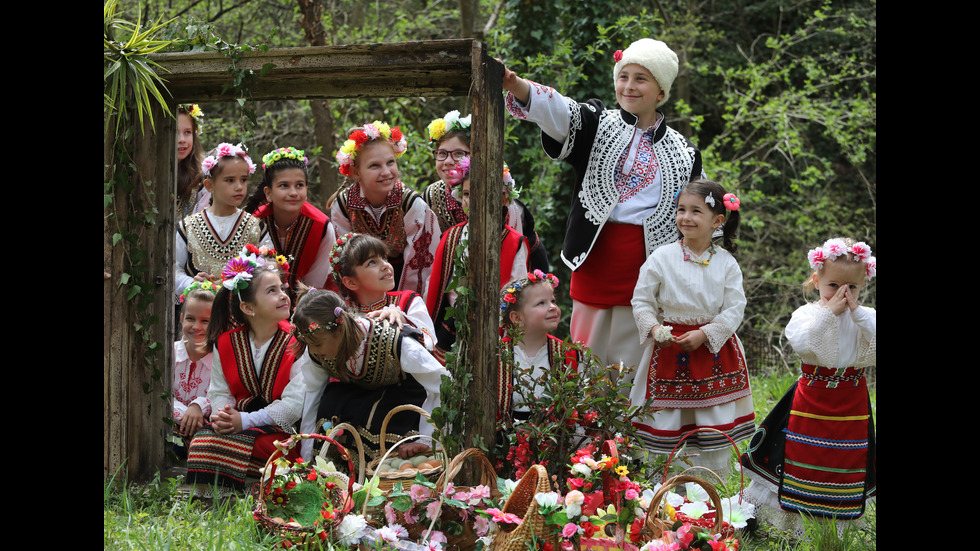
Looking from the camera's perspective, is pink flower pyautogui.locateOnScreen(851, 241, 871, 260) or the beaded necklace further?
the beaded necklace

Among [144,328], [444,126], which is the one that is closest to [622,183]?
[444,126]

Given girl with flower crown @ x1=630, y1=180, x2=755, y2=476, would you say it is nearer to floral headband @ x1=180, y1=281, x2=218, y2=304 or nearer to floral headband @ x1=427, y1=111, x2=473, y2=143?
floral headband @ x1=427, y1=111, x2=473, y2=143

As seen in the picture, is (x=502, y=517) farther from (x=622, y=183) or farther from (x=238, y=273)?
(x=238, y=273)

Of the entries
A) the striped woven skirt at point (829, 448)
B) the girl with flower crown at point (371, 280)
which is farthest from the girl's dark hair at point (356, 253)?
the striped woven skirt at point (829, 448)

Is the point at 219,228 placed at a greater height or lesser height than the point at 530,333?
greater

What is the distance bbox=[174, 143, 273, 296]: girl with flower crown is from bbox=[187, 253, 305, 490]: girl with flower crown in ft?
1.79

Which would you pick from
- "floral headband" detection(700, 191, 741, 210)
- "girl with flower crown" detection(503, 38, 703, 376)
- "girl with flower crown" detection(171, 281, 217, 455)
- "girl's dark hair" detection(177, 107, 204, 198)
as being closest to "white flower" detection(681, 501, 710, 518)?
"girl with flower crown" detection(503, 38, 703, 376)

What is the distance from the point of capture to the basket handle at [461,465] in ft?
9.89

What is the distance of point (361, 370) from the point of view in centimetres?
390

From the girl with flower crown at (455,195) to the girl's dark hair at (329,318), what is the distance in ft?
3.54

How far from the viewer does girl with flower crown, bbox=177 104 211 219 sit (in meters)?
4.95

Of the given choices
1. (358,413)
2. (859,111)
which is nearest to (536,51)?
(859,111)

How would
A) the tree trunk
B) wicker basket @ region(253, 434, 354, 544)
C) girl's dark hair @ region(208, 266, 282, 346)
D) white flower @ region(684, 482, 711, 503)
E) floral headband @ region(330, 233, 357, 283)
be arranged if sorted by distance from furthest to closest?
1. the tree trunk
2. floral headband @ region(330, 233, 357, 283)
3. girl's dark hair @ region(208, 266, 282, 346)
4. white flower @ region(684, 482, 711, 503)
5. wicker basket @ region(253, 434, 354, 544)

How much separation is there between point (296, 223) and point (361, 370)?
50.2 inches
